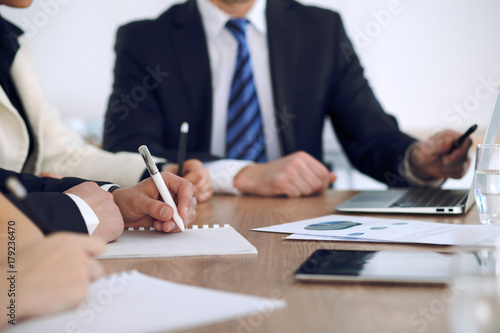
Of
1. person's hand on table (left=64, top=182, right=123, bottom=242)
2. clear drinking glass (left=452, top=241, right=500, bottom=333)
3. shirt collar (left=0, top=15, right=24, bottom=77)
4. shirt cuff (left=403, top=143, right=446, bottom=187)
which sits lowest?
shirt cuff (left=403, top=143, right=446, bottom=187)

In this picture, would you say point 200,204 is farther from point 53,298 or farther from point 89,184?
point 53,298

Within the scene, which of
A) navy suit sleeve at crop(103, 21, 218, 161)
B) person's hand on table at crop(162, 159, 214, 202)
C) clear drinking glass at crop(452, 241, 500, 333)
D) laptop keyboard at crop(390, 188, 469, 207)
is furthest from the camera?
navy suit sleeve at crop(103, 21, 218, 161)

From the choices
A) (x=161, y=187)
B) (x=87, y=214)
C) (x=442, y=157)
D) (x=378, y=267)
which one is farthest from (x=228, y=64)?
(x=378, y=267)

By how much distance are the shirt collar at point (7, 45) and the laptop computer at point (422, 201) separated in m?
1.00

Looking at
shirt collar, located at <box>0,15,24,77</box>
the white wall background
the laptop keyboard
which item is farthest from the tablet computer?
Result: the white wall background

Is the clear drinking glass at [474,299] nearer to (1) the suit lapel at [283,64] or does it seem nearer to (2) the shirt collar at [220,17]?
(1) the suit lapel at [283,64]

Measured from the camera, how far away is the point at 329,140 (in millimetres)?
4074

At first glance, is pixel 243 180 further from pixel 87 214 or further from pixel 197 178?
pixel 87 214

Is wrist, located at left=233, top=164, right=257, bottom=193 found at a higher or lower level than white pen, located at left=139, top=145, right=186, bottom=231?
lower

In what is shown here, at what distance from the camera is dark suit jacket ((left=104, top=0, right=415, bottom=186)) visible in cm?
199

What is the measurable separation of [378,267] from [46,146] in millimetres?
1333

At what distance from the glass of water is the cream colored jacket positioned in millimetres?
825

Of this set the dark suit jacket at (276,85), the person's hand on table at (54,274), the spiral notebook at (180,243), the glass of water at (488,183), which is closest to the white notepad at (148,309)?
the person's hand on table at (54,274)

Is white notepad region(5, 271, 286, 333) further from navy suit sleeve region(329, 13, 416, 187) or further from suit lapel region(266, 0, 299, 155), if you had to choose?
suit lapel region(266, 0, 299, 155)
